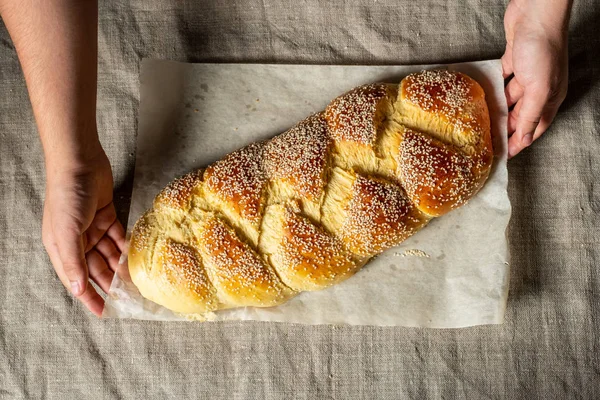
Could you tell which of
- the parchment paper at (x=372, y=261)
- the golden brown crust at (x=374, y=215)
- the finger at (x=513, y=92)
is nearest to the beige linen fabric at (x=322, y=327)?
the parchment paper at (x=372, y=261)

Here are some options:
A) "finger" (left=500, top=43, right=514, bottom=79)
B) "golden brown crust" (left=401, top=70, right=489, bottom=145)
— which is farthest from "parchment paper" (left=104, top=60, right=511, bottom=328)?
"golden brown crust" (left=401, top=70, right=489, bottom=145)

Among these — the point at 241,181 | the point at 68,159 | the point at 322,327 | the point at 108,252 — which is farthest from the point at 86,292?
the point at 322,327

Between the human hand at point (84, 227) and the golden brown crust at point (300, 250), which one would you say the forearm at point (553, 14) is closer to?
the golden brown crust at point (300, 250)

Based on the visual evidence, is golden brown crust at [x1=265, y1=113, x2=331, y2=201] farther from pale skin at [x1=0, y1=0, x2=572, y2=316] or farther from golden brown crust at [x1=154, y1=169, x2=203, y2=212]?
pale skin at [x1=0, y1=0, x2=572, y2=316]

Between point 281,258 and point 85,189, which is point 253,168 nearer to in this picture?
point 281,258

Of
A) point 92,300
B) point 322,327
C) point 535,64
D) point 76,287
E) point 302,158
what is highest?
point 535,64

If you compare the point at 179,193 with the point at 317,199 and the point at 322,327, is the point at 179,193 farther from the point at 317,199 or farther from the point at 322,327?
the point at 322,327

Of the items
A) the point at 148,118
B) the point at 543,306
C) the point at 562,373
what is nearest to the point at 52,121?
the point at 148,118
